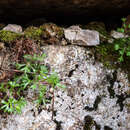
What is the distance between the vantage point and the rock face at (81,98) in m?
1.66

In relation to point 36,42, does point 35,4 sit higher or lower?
higher

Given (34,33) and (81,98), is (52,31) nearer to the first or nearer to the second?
(34,33)

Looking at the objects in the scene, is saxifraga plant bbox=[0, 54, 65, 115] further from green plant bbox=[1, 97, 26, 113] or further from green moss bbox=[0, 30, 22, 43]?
green moss bbox=[0, 30, 22, 43]

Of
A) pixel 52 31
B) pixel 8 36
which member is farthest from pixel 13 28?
pixel 52 31

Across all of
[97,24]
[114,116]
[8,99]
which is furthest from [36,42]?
[114,116]

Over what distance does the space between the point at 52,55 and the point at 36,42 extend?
7.9 inches

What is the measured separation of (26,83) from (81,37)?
0.71m

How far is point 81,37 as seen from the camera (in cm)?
178

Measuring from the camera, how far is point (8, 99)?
155cm

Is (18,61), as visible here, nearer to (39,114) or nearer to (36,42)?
(36,42)

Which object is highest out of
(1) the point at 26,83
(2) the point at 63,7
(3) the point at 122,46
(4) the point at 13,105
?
(2) the point at 63,7

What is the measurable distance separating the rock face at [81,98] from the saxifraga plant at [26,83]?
0.12 m

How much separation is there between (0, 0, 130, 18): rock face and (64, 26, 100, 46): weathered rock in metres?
0.29

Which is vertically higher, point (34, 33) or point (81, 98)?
point (34, 33)
